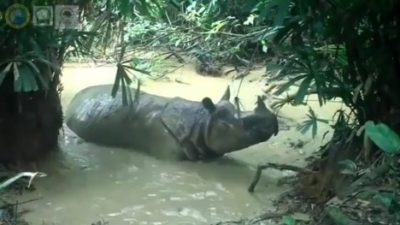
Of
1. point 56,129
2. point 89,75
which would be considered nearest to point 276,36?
point 56,129

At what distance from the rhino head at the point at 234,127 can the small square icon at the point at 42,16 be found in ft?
4.72

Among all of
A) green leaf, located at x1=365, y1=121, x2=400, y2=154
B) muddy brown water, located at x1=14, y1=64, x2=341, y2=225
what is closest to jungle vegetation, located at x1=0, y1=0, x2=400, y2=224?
green leaf, located at x1=365, y1=121, x2=400, y2=154

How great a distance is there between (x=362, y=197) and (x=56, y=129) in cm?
260

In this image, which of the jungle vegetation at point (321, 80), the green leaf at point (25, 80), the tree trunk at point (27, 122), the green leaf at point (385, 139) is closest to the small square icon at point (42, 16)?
the jungle vegetation at point (321, 80)

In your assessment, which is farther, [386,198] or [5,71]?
[5,71]

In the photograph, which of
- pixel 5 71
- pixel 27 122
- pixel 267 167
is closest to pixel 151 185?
pixel 267 167

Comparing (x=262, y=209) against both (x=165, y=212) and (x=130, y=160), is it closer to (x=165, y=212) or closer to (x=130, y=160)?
(x=165, y=212)

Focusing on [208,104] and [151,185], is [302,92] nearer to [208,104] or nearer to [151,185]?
[151,185]

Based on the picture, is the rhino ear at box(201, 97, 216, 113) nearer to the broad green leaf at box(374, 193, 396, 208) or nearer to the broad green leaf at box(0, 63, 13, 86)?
the broad green leaf at box(0, 63, 13, 86)

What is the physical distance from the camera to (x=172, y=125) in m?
5.46

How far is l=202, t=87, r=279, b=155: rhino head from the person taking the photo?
17.0ft

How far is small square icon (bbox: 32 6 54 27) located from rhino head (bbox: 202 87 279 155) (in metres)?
1.44

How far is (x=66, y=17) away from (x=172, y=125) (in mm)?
1420

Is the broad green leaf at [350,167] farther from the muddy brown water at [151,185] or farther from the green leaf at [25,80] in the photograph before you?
the green leaf at [25,80]
